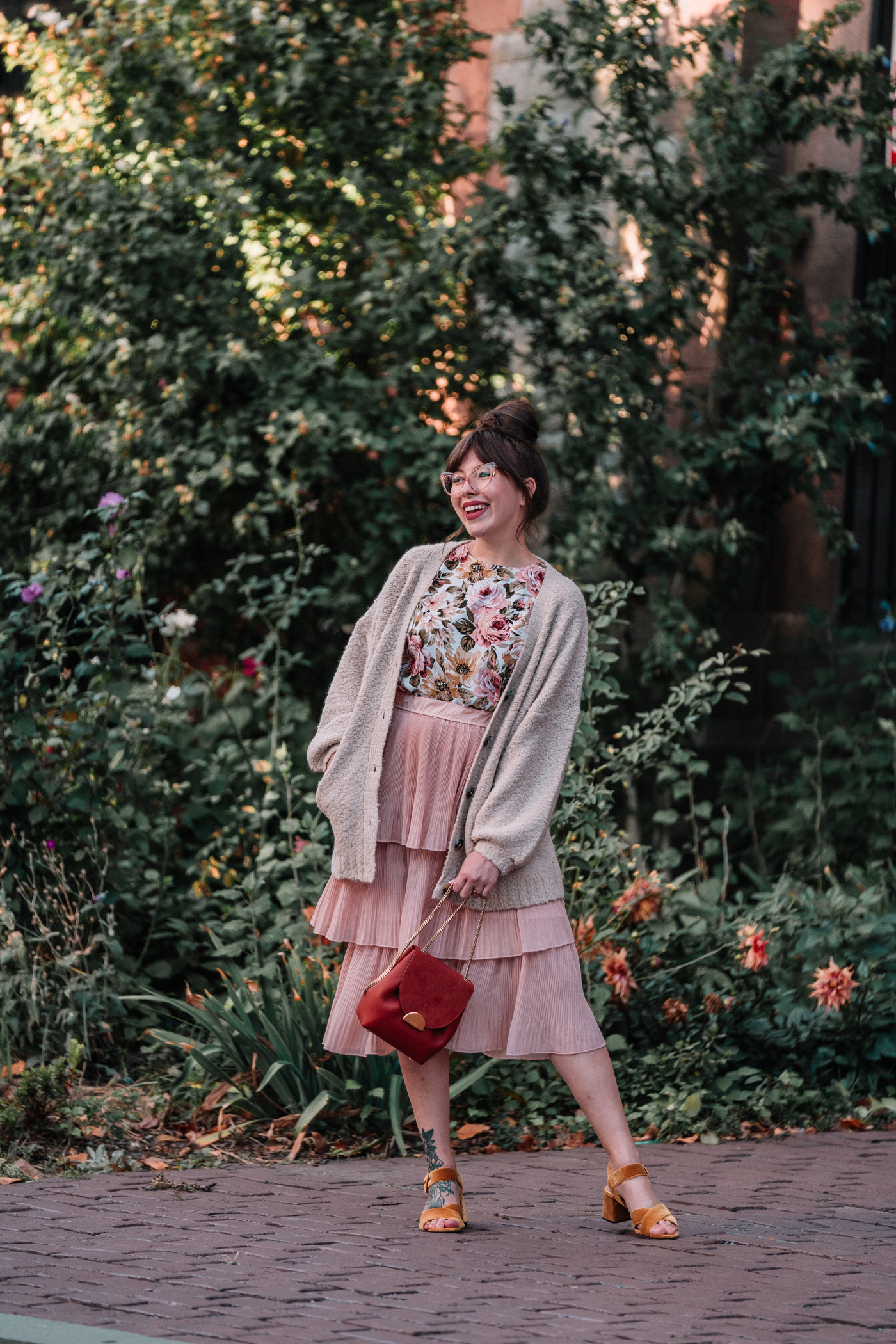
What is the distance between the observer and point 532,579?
3.77 m

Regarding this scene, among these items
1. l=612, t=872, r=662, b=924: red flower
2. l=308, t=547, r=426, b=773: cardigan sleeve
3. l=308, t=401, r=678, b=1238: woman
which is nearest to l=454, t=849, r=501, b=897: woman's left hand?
l=308, t=401, r=678, b=1238: woman

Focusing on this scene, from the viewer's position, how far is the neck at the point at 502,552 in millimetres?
3781

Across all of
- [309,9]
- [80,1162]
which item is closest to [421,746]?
[80,1162]

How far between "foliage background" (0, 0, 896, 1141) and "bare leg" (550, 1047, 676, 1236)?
99.5 inches

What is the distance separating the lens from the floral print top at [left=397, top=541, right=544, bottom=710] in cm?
367

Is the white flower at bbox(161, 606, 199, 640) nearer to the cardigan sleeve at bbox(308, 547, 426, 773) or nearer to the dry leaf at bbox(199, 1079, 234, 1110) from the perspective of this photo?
the dry leaf at bbox(199, 1079, 234, 1110)

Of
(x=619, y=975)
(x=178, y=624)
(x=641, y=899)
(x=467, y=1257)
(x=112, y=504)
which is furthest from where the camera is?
(x=178, y=624)

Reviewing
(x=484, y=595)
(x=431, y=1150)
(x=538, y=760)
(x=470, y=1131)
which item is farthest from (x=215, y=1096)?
(x=484, y=595)

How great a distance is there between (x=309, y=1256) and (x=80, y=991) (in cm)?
212

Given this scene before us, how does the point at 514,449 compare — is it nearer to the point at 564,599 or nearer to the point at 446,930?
the point at 564,599

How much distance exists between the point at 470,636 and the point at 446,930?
703 mm

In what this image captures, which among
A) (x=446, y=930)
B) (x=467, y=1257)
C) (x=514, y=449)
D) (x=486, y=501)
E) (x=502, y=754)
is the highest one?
(x=514, y=449)

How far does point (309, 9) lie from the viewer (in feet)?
23.4

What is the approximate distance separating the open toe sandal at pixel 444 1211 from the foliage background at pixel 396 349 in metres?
2.52
